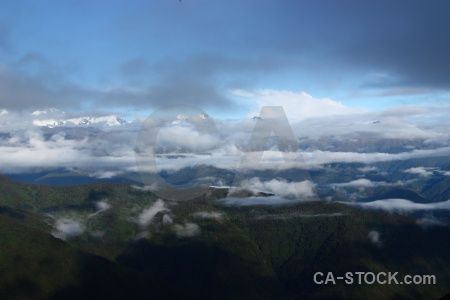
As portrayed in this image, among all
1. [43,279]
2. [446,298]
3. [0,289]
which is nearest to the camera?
[446,298]

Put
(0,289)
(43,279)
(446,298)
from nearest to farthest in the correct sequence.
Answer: (446,298) < (0,289) < (43,279)

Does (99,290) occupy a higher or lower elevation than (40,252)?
lower

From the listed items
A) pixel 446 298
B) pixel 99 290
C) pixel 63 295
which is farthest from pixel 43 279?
pixel 446 298

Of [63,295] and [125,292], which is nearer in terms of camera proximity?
[63,295]

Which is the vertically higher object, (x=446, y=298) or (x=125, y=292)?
(x=446, y=298)

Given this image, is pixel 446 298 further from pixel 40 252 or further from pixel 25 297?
pixel 40 252

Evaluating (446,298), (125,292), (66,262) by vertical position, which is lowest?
(125,292)

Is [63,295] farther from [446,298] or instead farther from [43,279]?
[446,298]

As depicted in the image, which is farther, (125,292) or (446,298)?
(125,292)

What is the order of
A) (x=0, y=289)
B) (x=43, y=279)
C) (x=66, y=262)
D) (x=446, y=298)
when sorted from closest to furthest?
(x=446, y=298), (x=0, y=289), (x=43, y=279), (x=66, y=262)
